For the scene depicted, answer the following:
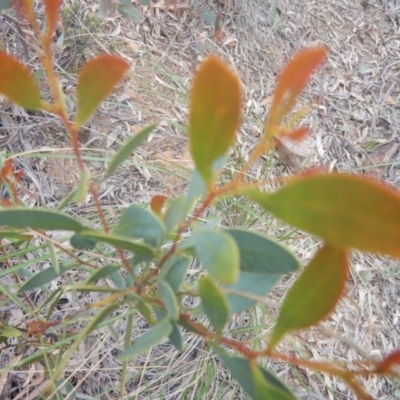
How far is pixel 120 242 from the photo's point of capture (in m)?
0.43

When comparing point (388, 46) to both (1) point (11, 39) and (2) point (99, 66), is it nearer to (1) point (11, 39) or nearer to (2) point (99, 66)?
(1) point (11, 39)

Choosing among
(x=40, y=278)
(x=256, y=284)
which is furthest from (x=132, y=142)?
(x=40, y=278)

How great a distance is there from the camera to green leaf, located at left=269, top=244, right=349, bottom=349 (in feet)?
1.07

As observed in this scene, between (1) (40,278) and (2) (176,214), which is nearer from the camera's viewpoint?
(2) (176,214)

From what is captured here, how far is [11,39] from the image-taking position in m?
1.39

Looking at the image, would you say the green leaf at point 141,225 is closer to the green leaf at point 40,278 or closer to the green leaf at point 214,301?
the green leaf at point 214,301

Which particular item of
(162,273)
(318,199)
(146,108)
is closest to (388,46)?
(146,108)

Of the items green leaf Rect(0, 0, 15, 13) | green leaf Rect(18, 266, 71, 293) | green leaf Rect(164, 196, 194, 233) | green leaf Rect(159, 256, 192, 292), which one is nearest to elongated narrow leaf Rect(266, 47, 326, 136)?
green leaf Rect(164, 196, 194, 233)

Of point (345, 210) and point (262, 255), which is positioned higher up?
point (345, 210)

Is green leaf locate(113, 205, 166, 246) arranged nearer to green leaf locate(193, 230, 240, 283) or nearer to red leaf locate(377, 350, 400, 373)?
green leaf locate(193, 230, 240, 283)

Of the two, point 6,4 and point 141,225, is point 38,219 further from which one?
point 6,4

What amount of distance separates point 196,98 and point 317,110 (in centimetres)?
176

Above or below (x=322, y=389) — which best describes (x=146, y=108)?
above

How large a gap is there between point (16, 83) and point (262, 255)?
22 centimetres
